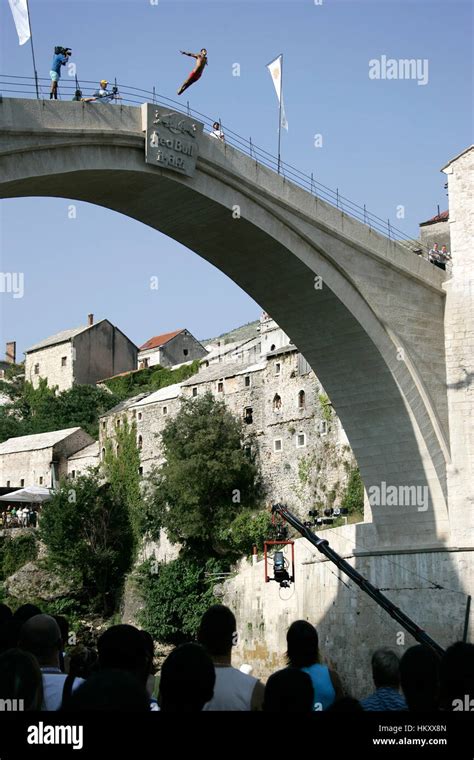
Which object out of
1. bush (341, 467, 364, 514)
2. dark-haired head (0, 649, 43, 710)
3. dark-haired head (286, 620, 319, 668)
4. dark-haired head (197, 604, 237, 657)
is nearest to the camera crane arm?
bush (341, 467, 364, 514)

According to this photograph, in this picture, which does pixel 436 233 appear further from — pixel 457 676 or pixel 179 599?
pixel 457 676

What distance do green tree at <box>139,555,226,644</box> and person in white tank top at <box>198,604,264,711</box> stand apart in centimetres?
3183

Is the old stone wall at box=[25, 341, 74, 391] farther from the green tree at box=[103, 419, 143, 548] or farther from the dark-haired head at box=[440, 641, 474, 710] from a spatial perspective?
the dark-haired head at box=[440, 641, 474, 710]

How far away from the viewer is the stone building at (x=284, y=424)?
38375 mm

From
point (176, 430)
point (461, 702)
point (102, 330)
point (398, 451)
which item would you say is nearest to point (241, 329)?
point (102, 330)

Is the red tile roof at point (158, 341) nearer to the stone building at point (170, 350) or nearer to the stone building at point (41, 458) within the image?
the stone building at point (170, 350)

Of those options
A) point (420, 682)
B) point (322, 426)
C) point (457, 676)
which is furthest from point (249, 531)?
point (457, 676)

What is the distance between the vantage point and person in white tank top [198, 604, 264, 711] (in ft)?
17.4

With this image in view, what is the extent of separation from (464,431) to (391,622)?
381cm

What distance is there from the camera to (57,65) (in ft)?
54.9

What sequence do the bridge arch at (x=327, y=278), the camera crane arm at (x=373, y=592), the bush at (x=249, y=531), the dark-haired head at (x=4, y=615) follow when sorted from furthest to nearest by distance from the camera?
the bush at (x=249, y=531) < the camera crane arm at (x=373, y=592) < the bridge arch at (x=327, y=278) < the dark-haired head at (x=4, y=615)

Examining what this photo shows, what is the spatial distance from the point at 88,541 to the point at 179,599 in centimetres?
669

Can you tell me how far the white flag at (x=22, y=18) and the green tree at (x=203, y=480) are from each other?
24.3 metres

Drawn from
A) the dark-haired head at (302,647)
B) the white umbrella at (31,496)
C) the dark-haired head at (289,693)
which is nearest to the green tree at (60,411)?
the white umbrella at (31,496)
